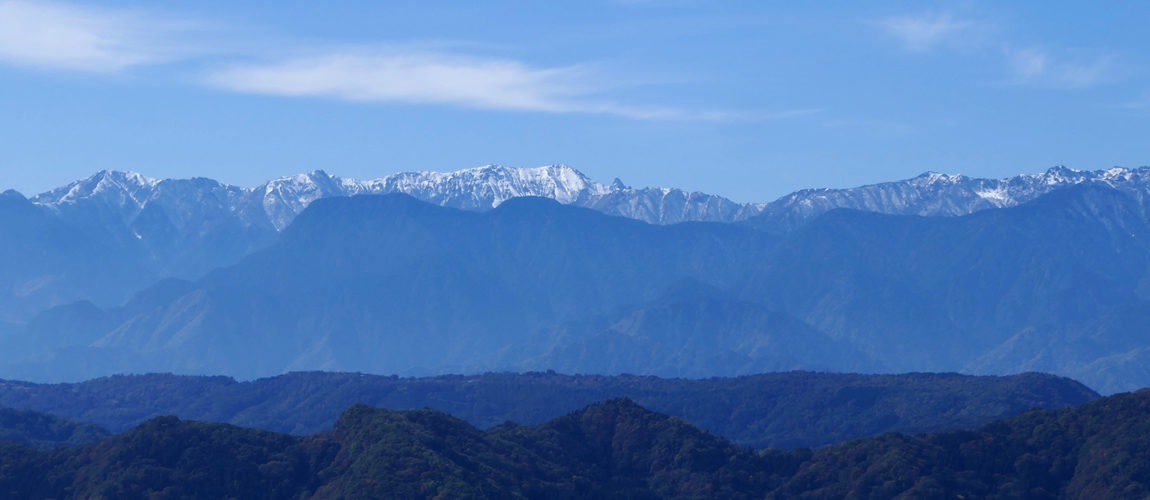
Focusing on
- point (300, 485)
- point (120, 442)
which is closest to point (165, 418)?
point (120, 442)

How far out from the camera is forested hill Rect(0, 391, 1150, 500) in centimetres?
16338

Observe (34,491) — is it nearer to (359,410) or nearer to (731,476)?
(359,410)

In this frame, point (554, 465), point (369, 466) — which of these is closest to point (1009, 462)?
point (554, 465)

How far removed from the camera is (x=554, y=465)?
182625mm

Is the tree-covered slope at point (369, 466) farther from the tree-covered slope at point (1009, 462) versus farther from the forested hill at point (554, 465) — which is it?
the tree-covered slope at point (1009, 462)

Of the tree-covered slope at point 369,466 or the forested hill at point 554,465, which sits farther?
the forested hill at point 554,465

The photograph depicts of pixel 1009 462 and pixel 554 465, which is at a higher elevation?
pixel 1009 462

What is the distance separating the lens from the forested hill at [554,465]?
16338cm

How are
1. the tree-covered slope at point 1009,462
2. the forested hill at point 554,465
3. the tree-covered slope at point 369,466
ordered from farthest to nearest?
the tree-covered slope at point 1009,462
the forested hill at point 554,465
the tree-covered slope at point 369,466

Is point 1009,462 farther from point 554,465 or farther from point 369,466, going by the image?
point 369,466

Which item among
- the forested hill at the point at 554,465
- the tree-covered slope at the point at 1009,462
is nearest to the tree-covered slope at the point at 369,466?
the forested hill at the point at 554,465

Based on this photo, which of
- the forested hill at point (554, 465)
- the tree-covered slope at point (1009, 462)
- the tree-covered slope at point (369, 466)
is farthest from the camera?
the tree-covered slope at point (1009, 462)

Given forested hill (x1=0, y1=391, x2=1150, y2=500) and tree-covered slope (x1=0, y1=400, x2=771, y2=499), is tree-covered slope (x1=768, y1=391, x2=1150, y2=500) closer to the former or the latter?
forested hill (x1=0, y1=391, x2=1150, y2=500)

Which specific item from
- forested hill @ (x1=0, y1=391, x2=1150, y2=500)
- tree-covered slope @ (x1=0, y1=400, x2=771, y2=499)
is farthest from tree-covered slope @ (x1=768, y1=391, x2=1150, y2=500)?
tree-covered slope @ (x1=0, y1=400, x2=771, y2=499)
